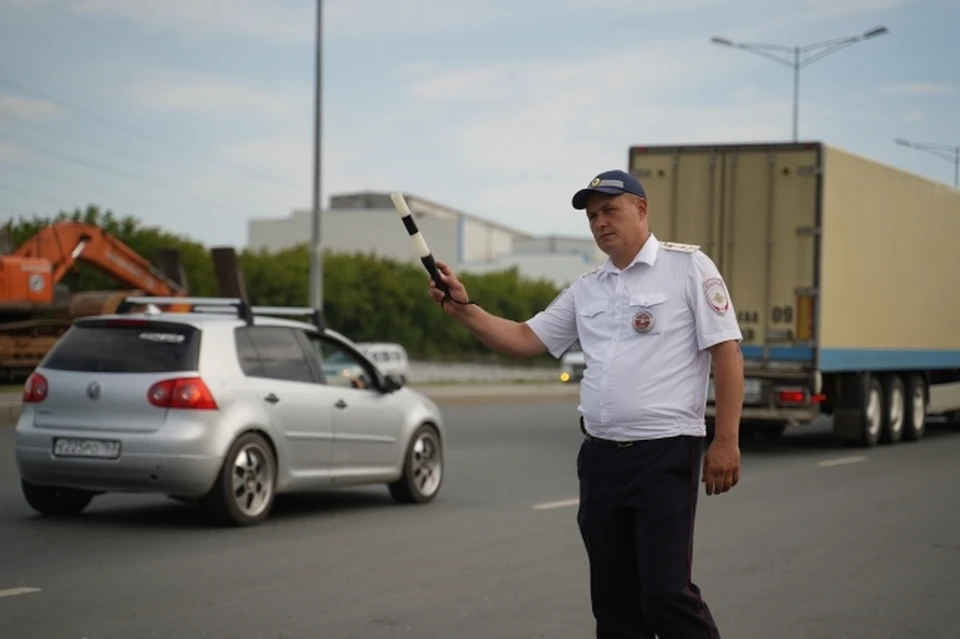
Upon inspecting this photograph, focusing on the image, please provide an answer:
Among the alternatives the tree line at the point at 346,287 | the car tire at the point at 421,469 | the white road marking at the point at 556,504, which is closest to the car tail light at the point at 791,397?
the white road marking at the point at 556,504

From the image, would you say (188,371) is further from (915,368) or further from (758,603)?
(915,368)

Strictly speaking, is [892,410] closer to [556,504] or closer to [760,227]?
[760,227]

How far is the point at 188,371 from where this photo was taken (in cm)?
1111

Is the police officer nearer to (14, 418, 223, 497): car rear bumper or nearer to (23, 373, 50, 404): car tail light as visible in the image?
(14, 418, 223, 497): car rear bumper

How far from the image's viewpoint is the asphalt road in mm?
7703

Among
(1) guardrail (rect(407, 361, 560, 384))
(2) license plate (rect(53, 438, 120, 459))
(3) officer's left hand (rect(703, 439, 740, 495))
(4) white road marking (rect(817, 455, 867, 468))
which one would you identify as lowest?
(1) guardrail (rect(407, 361, 560, 384))

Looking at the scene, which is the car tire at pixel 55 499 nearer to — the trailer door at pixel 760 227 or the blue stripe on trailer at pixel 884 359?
the trailer door at pixel 760 227

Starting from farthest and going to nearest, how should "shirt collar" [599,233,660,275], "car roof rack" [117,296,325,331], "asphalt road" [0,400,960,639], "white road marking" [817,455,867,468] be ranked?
1. "white road marking" [817,455,867,468]
2. "car roof rack" [117,296,325,331]
3. "asphalt road" [0,400,960,639]
4. "shirt collar" [599,233,660,275]

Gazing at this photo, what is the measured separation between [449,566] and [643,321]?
4593mm

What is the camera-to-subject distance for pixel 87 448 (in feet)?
36.2

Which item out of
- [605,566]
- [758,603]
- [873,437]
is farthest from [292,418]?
[873,437]

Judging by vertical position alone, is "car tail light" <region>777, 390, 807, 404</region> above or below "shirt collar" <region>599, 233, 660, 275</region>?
below

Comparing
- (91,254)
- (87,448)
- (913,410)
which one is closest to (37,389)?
(87,448)


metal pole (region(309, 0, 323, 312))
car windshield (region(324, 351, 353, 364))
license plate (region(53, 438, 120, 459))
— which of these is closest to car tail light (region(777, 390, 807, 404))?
car windshield (region(324, 351, 353, 364))
